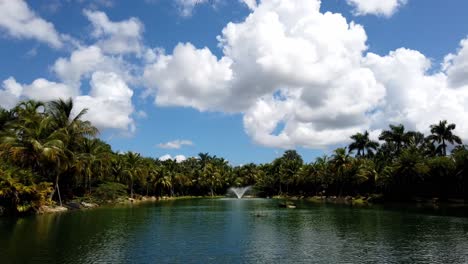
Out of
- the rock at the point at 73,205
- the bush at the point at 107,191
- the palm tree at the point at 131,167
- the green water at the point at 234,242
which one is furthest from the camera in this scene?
the palm tree at the point at 131,167

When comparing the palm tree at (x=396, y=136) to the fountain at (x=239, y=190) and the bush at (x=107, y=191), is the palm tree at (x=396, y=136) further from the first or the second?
the bush at (x=107, y=191)

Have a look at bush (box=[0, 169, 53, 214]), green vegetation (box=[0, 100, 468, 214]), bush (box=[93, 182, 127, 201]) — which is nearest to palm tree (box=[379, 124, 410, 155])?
green vegetation (box=[0, 100, 468, 214])

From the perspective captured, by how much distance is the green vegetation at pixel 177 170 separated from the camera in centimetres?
5222

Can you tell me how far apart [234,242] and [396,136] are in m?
85.1

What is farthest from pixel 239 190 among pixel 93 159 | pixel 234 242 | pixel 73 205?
pixel 234 242

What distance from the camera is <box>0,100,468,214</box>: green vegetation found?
52.2m

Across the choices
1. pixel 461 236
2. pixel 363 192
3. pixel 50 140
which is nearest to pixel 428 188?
pixel 363 192

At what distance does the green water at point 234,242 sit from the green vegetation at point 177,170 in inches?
523

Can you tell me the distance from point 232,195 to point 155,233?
104 m

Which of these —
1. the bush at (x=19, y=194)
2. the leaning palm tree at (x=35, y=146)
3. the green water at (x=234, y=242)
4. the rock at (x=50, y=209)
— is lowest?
the green water at (x=234, y=242)

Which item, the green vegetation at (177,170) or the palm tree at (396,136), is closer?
the green vegetation at (177,170)

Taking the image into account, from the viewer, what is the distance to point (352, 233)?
34.2 m

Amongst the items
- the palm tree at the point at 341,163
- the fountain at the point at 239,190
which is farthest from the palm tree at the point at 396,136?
the fountain at the point at 239,190

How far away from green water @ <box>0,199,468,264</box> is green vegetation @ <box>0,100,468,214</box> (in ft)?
43.6
